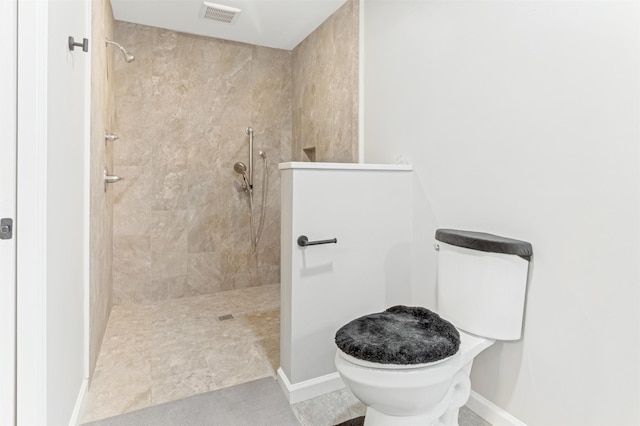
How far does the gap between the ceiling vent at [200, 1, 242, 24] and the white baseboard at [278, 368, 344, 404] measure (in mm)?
2507

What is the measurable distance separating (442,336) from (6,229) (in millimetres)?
1369

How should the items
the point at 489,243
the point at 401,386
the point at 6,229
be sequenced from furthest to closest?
the point at 489,243 → the point at 401,386 → the point at 6,229

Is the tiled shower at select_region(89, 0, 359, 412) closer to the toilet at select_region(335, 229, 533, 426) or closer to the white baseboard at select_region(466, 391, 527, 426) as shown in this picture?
the toilet at select_region(335, 229, 533, 426)

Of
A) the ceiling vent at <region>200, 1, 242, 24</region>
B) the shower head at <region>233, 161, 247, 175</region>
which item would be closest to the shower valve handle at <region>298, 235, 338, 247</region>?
the shower head at <region>233, 161, 247, 175</region>

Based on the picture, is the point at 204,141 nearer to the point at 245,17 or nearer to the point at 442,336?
the point at 245,17

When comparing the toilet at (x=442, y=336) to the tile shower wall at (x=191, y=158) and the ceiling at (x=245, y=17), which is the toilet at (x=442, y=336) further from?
the tile shower wall at (x=191, y=158)

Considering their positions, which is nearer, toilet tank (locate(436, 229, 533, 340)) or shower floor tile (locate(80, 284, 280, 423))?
toilet tank (locate(436, 229, 533, 340))

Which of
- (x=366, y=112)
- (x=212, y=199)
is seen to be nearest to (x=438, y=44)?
(x=366, y=112)

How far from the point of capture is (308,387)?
5.65 feet

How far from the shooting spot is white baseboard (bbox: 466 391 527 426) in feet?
4.86

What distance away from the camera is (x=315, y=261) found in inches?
67.7

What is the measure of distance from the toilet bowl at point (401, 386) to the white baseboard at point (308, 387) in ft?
1.47

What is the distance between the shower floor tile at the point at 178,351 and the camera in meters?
1.75

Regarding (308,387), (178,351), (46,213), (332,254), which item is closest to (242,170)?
(178,351)
